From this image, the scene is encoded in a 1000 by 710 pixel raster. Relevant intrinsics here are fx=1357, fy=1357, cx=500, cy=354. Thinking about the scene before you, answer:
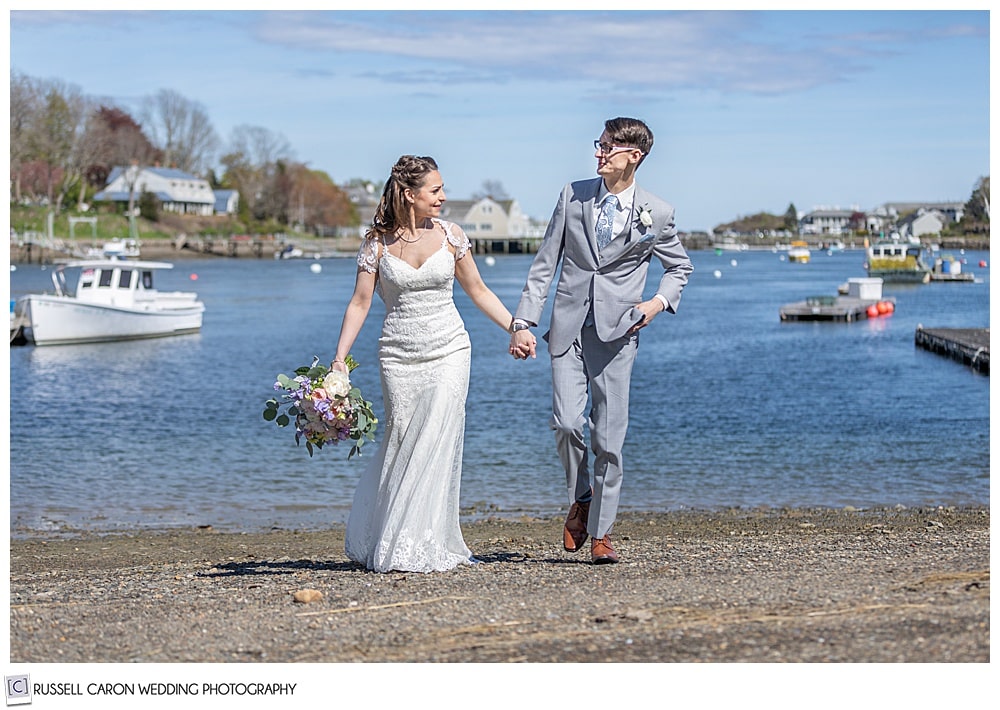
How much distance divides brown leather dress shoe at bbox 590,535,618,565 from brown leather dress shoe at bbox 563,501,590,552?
0.39 feet

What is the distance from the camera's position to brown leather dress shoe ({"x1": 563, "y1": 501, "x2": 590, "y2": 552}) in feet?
24.9

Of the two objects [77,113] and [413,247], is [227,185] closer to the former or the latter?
[77,113]

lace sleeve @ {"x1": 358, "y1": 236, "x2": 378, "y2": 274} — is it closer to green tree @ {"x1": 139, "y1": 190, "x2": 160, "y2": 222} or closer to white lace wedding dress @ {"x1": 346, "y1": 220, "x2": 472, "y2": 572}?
white lace wedding dress @ {"x1": 346, "y1": 220, "x2": 472, "y2": 572}

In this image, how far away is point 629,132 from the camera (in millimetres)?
7152

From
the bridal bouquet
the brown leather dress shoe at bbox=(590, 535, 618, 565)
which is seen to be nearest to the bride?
the bridal bouquet

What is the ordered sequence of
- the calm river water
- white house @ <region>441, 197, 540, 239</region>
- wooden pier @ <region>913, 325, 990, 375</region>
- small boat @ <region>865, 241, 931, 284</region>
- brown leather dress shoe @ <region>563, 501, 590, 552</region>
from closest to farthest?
brown leather dress shoe @ <region>563, 501, 590, 552</region>
the calm river water
wooden pier @ <region>913, 325, 990, 375</region>
small boat @ <region>865, 241, 931, 284</region>
white house @ <region>441, 197, 540, 239</region>

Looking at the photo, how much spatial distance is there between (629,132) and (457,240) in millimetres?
1085

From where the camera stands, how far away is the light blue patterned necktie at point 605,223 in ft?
23.8

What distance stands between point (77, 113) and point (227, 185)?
104 feet

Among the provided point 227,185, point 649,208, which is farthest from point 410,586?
point 227,185

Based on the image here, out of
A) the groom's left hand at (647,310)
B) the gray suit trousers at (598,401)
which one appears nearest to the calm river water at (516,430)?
the gray suit trousers at (598,401)

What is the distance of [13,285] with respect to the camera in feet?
251

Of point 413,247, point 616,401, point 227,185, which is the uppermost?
point 227,185
